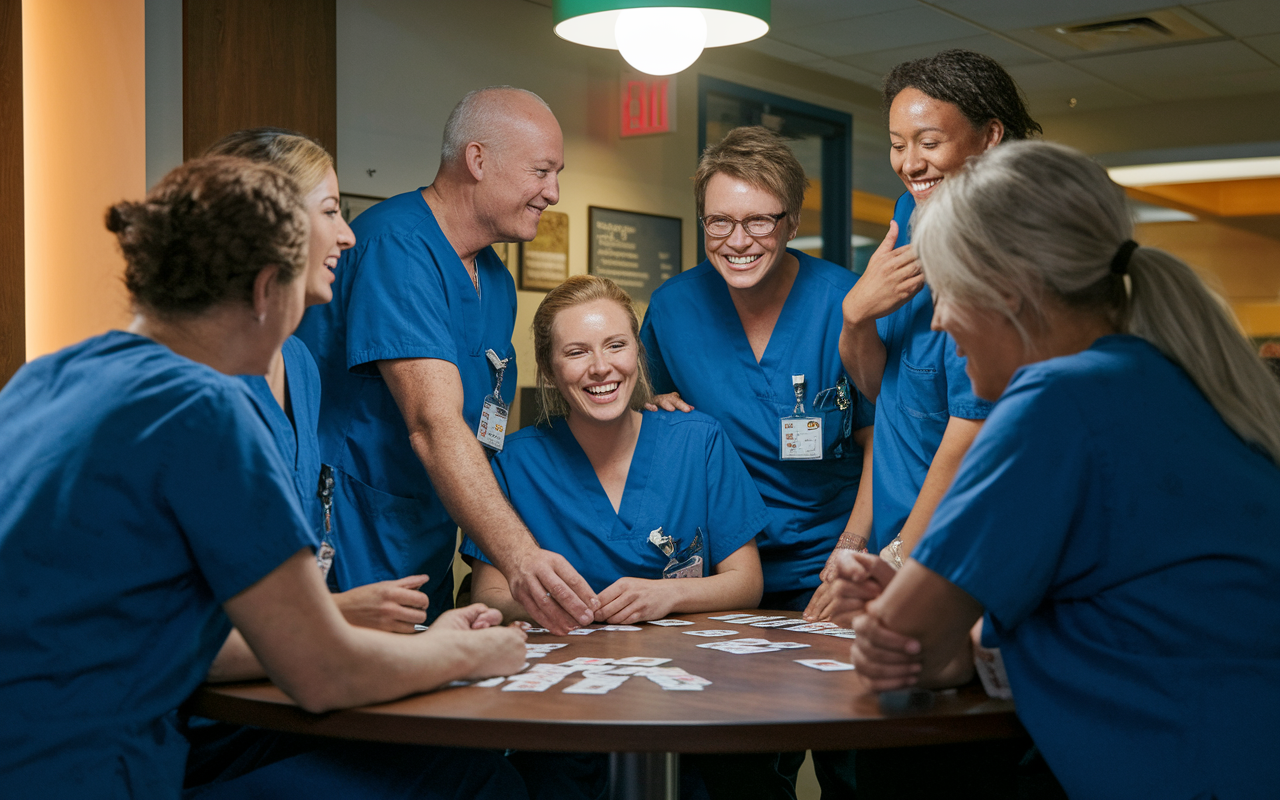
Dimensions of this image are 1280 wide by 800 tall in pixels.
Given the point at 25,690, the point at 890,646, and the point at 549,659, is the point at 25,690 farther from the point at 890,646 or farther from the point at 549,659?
the point at 890,646

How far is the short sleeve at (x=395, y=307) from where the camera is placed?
2387 mm

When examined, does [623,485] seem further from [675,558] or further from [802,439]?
[802,439]

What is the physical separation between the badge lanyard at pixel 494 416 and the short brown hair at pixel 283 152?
2.50ft

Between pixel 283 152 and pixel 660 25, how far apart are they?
1161 millimetres

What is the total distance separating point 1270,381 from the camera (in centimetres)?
136

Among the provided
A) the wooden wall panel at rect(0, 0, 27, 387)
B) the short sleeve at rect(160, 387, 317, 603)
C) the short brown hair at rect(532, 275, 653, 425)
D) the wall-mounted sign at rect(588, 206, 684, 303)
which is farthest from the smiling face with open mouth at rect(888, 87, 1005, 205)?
the wall-mounted sign at rect(588, 206, 684, 303)

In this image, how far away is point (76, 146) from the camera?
148 inches

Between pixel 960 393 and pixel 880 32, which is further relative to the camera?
pixel 880 32

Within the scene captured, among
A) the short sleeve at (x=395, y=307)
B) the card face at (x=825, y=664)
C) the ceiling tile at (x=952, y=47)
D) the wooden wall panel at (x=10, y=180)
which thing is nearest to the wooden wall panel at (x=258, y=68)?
the wooden wall panel at (x=10, y=180)

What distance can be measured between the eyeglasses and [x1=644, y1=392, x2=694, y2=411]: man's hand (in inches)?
15.6

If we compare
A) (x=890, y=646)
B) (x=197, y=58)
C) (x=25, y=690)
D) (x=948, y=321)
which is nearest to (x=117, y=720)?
(x=25, y=690)

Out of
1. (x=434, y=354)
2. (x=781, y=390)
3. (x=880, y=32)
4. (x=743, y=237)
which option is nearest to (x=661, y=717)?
(x=434, y=354)

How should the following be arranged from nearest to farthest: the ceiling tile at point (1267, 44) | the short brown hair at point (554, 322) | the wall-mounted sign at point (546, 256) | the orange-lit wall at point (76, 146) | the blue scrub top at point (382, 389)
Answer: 1. the blue scrub top at point (382, 389)
2. the short brown hair at point (554, 322)
3. the orange-lit wall at point (76, 146)
4. the wall-mounted sign at point (546, 256)
5. the ceiling tile at point (1267, 44)

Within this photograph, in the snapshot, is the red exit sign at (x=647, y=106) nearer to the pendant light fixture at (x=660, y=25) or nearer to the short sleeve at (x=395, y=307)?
the pendant light fixture at (x=660, y=25)
